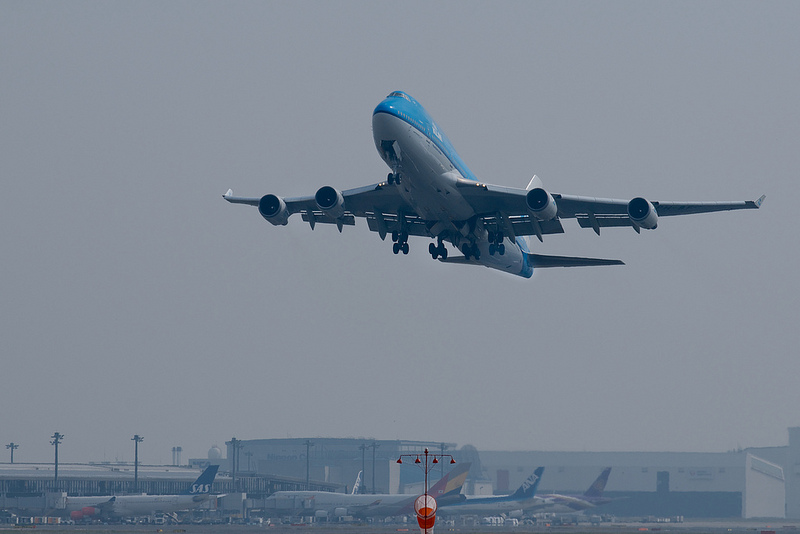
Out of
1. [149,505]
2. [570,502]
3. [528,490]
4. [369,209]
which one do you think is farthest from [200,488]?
[369,209]

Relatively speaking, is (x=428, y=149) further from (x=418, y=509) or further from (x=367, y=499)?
(x=367, y=499)

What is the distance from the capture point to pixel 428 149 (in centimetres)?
5038

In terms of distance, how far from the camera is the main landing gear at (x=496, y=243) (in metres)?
58.1

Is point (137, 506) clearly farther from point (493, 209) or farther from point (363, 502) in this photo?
point (493, 209)

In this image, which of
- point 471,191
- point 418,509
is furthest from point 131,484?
point 418,509

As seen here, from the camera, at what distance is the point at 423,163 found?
5012 cm

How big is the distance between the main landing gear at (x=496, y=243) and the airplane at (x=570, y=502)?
53770 mm

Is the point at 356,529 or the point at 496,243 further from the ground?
the point at 496,243

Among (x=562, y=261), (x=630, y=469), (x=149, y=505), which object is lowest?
(x=630, y=469)

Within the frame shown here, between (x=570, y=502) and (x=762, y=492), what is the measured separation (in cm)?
5020

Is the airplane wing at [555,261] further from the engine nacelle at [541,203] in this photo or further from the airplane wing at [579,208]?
the engine nacelle at [541,203]

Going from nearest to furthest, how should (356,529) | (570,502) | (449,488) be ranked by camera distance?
(356,529) → (449,488) → (570,502)

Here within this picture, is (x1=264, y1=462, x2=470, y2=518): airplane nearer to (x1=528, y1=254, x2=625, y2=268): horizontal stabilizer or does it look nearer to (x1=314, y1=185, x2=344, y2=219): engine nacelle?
(x1=528, y1=254, x2=625, y2=268): horizontal stabilizer

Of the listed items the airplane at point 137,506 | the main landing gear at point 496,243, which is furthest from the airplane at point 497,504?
the main landing gear at point 496,243
